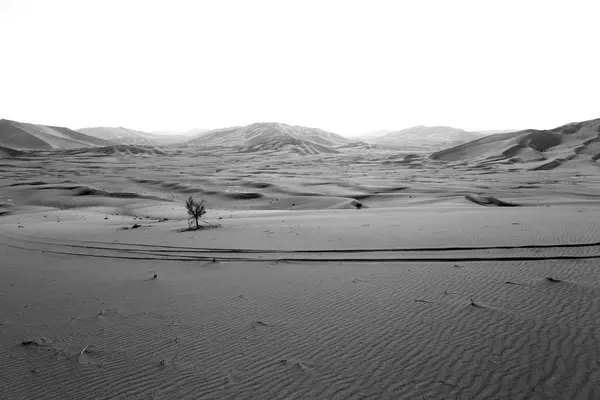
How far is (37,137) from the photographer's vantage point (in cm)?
8119

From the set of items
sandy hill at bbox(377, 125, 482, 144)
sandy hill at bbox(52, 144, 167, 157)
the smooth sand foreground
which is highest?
sandy hill at bbox(377, 125, 482, 144)

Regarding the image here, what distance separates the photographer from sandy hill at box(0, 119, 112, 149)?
7731 centimetres

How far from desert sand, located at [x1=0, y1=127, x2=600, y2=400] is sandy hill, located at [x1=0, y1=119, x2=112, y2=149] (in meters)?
81.7

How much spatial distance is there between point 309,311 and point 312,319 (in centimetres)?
27

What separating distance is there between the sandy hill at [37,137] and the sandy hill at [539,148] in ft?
263

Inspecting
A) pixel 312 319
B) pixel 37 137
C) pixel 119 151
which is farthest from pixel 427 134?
pixel 312 319

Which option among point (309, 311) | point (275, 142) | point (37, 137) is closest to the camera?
point (309, 311)

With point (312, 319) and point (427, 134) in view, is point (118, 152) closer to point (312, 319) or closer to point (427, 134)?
point (312, 319)

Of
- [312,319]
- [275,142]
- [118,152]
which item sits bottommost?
[312,319]

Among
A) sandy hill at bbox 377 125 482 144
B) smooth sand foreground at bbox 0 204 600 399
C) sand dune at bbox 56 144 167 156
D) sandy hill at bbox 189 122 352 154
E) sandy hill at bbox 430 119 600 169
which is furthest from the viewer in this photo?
sandy hill at bbox 377 125 482 144

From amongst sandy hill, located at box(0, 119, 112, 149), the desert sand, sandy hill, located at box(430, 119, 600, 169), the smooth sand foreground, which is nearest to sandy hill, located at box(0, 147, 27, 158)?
sandy hill, located at box(0, 119, 112, 149)

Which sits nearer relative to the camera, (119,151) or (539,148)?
(539,148)

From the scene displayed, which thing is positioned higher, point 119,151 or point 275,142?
point 275,142

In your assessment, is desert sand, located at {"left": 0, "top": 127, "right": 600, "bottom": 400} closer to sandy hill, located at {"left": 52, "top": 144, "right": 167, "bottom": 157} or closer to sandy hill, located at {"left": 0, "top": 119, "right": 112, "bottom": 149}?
sandy hill, located at {"left": 52, "top": 144, "right": 167, "bottom": 157}
